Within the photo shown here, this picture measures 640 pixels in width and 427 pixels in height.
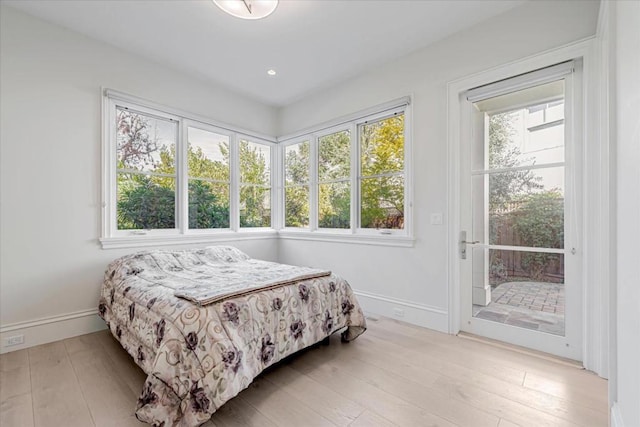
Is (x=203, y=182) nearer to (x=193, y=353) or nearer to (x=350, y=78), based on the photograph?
(x=350, y=78)

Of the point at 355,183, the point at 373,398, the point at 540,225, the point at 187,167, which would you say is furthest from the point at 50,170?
the point at 540,225

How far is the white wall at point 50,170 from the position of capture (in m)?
2.36

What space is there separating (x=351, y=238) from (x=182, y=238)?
2.00m

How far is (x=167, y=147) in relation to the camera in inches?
134

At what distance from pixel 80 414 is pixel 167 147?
264 centimetres

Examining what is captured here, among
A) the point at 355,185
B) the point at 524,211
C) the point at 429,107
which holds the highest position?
the point at 429,107

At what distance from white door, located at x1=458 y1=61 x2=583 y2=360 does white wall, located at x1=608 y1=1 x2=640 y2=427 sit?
0.83m

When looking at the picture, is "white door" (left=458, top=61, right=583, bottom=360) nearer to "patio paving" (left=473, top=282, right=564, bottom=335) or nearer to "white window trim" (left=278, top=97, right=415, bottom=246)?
"patio paving" (left=473, top=282, right=564, bottom=335)

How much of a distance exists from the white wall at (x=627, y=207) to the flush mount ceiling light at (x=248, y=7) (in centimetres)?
195

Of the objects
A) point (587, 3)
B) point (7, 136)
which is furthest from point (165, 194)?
point (587, 3)

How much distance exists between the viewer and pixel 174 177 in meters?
3.44

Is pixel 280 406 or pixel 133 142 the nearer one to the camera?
pixel 280 406

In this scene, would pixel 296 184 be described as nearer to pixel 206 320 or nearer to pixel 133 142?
pixel 133 142

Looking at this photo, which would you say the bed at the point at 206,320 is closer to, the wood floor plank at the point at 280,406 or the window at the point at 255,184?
the wood floor plank at the point at 280,406
